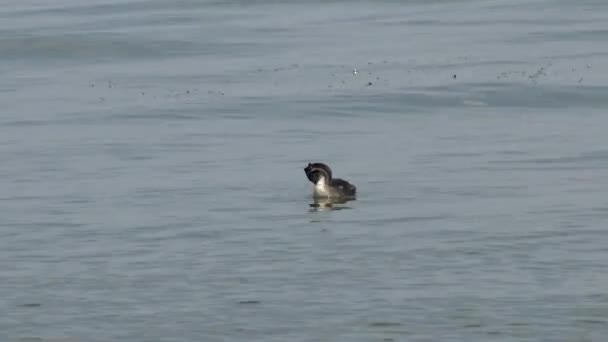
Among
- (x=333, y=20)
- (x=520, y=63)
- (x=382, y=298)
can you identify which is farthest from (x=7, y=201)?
(x=333, y=20)

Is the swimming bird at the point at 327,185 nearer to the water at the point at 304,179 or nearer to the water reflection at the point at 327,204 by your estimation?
the water reflection at the point at 327,204

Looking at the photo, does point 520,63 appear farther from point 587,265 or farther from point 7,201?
point 587,265

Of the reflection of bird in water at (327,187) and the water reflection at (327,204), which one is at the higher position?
the reflection of bird in water at (327,187)

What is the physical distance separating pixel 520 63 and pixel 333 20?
25.4ft

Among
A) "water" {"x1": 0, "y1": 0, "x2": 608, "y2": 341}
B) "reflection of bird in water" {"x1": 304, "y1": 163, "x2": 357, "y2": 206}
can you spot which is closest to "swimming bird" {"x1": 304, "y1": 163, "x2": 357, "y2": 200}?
"reflection of bird in water" {"x1": 304, "y1": 163, "x2": 357, "y2": 206}

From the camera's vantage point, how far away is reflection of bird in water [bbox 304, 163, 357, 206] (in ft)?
53.2

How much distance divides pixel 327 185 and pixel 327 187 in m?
0.04

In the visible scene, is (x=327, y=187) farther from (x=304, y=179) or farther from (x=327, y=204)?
(x=304, y=179)

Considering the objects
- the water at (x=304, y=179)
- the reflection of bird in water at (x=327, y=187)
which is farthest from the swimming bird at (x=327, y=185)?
the water at (x=304, y=179)

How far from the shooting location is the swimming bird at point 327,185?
16.3 m

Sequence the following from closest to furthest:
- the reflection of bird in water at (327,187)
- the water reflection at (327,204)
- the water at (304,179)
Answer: the water at (304,179) → the water reflection at (327,204) → the reflection of bird in water at (327,187)

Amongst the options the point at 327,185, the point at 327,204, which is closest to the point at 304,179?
the point at 327,185

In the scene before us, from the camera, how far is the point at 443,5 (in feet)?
118

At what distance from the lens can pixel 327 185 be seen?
Result: 16359 millimetres
